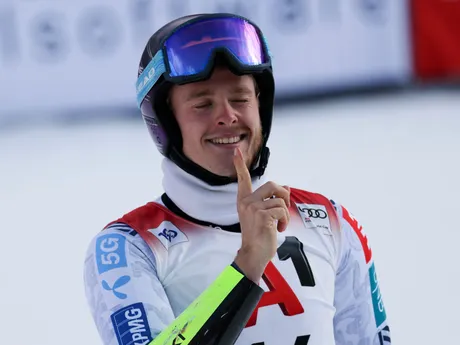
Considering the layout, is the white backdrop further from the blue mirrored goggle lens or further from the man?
the blue mirrored goggle lens

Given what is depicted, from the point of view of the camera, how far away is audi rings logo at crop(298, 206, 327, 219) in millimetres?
2607

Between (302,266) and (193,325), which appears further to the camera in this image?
(302,266)

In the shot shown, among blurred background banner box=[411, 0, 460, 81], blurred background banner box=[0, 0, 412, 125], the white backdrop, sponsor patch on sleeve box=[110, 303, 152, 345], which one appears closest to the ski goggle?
sponsor patch on sleeve box=[110, 303, 152, 345]

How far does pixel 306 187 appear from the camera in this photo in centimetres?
672

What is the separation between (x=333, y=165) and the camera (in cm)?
727

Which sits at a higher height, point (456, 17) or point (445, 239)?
point (456, 17)

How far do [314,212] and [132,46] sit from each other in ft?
23.5

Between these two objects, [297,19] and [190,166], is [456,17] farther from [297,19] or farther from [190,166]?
[190,166]

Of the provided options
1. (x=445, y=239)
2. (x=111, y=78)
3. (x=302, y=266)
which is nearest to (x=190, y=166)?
(x=302, y=266)

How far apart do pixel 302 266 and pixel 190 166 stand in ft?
1.06

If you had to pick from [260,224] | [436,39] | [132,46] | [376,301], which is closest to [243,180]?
[260,224]

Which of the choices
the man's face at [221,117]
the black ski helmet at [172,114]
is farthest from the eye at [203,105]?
the black ski helmet at [172,114]

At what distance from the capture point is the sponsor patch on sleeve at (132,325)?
2271 millimetres

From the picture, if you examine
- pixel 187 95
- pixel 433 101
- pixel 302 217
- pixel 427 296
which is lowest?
pixel 427 296
